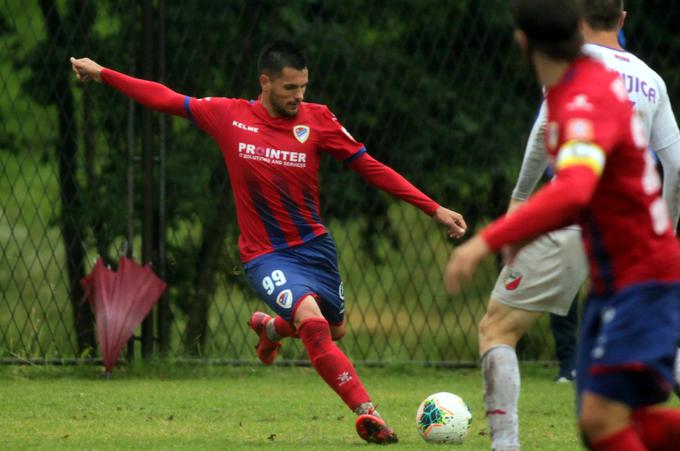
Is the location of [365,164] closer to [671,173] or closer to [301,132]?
[301,132]

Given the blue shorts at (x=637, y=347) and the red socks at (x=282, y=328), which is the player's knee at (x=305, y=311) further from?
the blue shorts at (x=637, y=347)

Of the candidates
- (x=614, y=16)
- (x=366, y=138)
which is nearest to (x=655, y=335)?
(x=614, y=16)

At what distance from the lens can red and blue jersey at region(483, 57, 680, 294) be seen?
11.2 feet

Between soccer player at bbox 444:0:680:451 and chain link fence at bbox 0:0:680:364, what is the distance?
5.61 m

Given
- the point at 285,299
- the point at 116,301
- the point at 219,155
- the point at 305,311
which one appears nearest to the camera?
the point at 305,311

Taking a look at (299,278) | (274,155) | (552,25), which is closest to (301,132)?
(274,155)

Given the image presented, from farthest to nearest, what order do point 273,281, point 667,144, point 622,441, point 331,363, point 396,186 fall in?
point 396,186
point 273,281
point 331,363
point 667,144
point 622,441

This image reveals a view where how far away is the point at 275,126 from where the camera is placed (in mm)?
6691

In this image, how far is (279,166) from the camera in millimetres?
6668

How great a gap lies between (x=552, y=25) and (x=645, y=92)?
1.58 m

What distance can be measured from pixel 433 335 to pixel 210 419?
129 inches

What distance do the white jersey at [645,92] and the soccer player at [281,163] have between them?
5.02 ft

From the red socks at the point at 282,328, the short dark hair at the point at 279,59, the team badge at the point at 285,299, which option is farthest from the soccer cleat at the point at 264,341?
the short dark hair at the point at 279,59

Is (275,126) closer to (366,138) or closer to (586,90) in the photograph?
(366,138)
